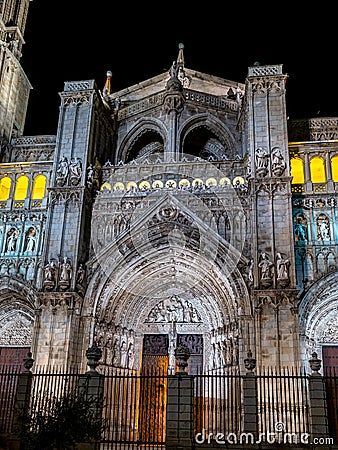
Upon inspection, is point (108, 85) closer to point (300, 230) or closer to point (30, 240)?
point (30, 240)

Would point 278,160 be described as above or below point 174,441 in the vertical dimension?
above

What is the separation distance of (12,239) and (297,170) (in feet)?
43.0

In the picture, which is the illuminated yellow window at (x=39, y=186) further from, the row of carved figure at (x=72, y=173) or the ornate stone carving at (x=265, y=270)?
the ornate stone carving at (x=265, y=270)

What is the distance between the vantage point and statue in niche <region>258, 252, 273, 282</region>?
18891 mm

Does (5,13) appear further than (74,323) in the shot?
Yes

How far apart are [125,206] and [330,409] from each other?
38.0ft

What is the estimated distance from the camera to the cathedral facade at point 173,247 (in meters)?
19.3

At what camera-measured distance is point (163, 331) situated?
883 inches

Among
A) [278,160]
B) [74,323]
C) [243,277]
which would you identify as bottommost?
[74,323]

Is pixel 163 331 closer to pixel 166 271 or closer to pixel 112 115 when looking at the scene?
pixel 166 271

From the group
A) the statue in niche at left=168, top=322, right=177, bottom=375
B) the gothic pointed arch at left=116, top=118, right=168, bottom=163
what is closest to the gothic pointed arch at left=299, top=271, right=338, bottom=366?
the statue in niche at left=168, top=322, right=177, bottom=375

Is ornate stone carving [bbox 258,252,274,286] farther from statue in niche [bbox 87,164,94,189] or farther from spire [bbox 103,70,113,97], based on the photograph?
spire [bbox 103,70,113,97]

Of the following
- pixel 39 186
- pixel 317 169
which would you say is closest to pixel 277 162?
pixel 317 169

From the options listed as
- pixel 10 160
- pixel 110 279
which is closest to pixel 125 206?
pixel 110 279
